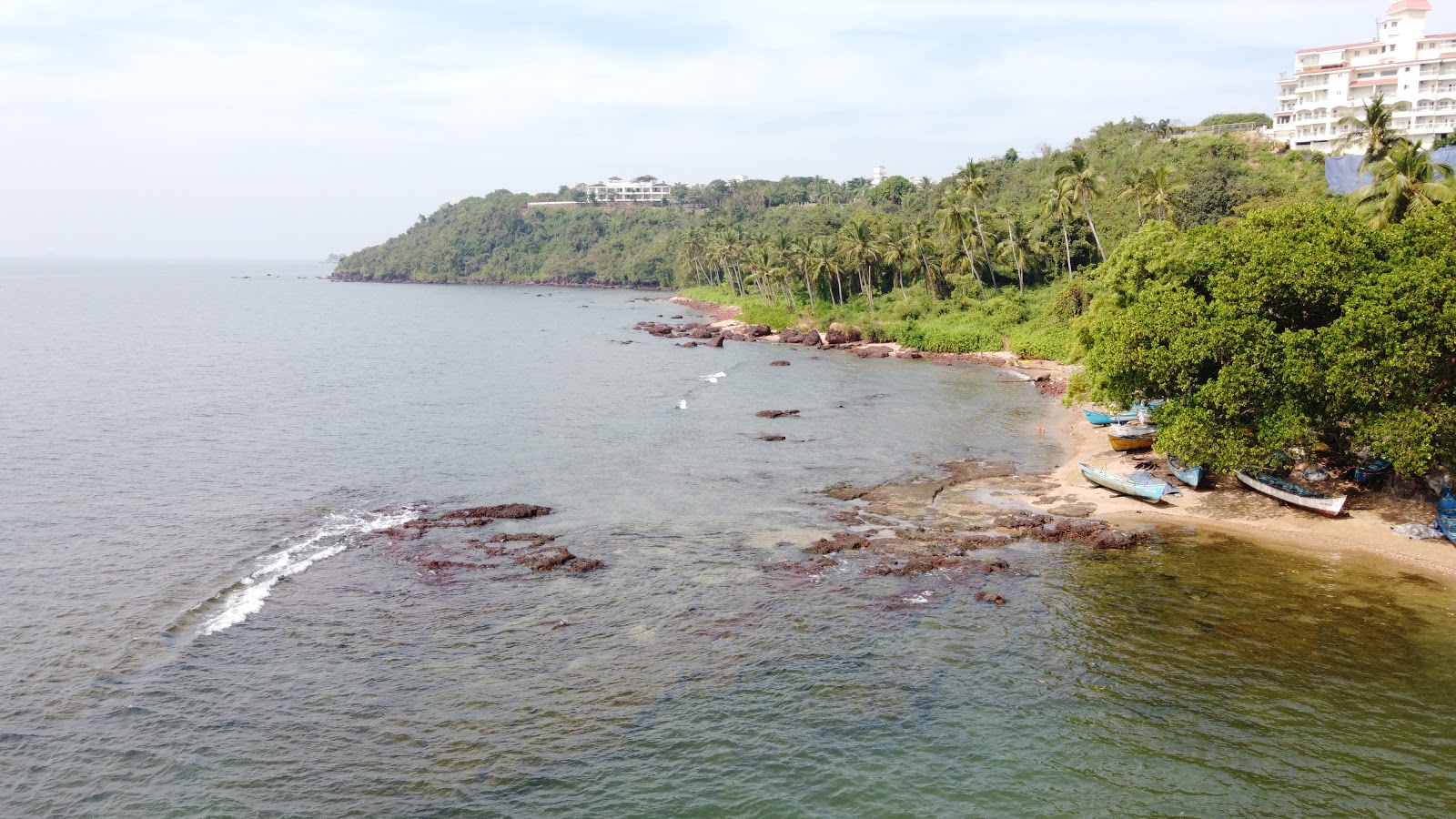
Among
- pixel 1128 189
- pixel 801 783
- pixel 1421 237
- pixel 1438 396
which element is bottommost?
pixel 801 783

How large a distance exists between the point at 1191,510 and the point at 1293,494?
3480mm

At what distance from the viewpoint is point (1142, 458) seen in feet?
140

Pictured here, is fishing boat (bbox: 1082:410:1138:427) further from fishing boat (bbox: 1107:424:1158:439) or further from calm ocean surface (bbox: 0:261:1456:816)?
calm ocean surface (bbox: 0:261:1456:816)

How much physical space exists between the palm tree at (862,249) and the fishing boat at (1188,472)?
63.9 meters

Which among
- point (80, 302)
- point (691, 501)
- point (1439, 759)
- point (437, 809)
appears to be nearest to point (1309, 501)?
point (1439, 759)

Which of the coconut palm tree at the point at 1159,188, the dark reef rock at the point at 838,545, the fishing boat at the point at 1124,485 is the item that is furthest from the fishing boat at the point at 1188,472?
the coconut palm tree at the point at 1159,188

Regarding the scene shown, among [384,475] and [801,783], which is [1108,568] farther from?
[384,475]

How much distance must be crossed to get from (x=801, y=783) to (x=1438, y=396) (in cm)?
2654

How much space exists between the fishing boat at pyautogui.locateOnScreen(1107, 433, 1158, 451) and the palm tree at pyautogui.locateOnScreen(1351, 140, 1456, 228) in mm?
13058

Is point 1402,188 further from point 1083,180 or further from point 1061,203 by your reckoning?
point 1061,203

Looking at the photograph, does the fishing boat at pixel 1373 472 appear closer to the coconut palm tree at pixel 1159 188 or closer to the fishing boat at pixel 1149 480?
the fishing boat at pixel 1149 480

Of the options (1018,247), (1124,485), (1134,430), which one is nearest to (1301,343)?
(1124,485)

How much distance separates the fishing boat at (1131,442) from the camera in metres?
43.5

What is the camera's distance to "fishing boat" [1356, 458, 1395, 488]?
115ft
